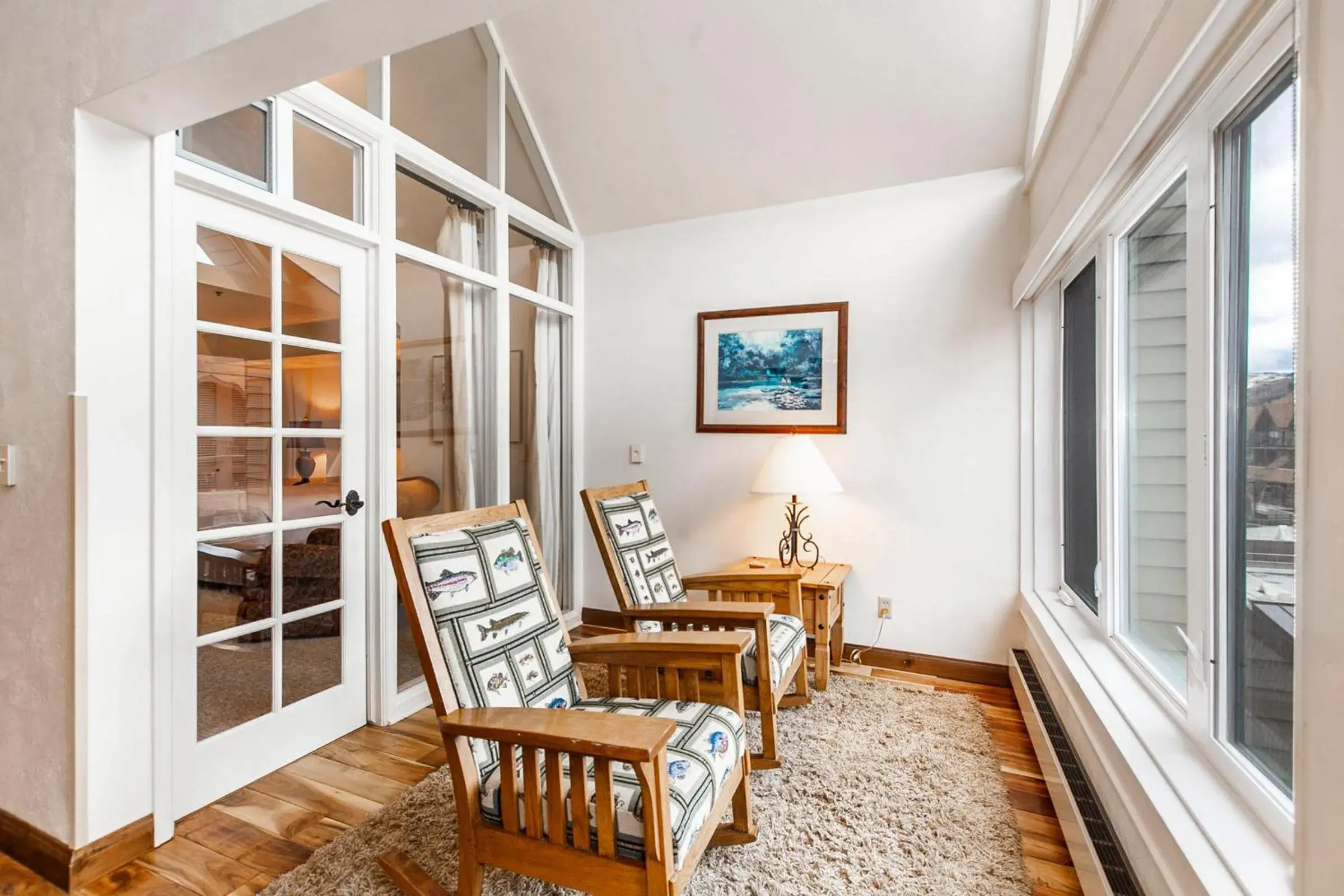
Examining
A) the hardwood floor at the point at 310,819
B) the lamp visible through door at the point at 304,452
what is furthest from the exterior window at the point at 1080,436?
the lamp visible through door at the point at 304,452

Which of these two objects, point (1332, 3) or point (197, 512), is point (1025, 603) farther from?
point (197, 512)

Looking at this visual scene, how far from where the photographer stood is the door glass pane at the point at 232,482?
1998mm

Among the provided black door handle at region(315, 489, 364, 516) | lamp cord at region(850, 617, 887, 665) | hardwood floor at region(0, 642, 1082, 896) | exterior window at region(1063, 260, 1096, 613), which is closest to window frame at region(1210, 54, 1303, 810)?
hardwood floor at region(0, 642, 1082, 896)

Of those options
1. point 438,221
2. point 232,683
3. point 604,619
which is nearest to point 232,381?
point 232,683

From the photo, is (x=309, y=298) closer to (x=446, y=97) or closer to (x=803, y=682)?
(x=446, y=97)

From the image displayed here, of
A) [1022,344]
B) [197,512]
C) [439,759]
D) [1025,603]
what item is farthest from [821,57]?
[439,759]

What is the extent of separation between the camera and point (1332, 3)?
0.71 metres

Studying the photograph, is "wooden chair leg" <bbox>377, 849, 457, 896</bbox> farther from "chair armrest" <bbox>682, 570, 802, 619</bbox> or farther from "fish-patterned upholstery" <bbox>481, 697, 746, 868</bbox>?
"chair armrest" <bbox>682, 570, 802, 619</bbox>

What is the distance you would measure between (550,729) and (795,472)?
1.91 m

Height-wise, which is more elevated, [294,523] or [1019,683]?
[294,523]

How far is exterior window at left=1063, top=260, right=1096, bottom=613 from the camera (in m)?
2.36

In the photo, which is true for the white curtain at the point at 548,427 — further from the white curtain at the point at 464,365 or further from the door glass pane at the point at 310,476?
the door glass pane at the point at 310,476

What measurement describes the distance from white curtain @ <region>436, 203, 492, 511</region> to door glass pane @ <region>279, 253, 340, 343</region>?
52cm

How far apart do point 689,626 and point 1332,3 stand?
2.29 metres
